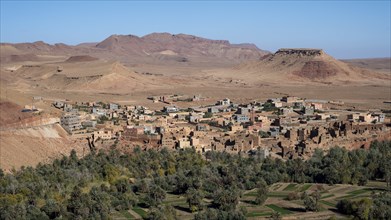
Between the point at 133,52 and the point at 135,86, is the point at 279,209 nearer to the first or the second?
the point at 135,86

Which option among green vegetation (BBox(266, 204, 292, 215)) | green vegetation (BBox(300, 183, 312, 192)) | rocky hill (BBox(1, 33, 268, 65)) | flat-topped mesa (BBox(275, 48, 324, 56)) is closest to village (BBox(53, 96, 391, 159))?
green vegetation (BBox(300, 183, 312, 192))

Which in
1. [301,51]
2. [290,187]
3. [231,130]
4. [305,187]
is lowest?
[290,187]

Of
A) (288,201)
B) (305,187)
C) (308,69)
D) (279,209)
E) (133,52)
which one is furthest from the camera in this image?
(133,52)

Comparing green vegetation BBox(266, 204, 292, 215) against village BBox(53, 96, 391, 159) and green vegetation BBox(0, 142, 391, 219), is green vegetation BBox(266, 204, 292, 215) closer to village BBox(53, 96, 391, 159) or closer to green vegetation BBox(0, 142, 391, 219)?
green vegetation BBox(0, 142, 391, 219)

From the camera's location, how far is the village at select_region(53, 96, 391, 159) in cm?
3756

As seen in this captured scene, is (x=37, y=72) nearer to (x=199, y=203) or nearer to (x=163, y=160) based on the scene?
(x=163, y=160)

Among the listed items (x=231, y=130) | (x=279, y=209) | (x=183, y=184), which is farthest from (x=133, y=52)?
(x=279, y=209)

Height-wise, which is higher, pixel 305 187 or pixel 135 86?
pixel 135 86

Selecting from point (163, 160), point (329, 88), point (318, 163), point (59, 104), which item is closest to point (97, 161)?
point (163, 160)

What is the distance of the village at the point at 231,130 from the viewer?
1479 inches

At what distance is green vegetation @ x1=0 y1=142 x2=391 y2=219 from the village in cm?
229

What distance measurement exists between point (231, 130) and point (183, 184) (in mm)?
14122

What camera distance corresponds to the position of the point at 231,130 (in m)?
42.2

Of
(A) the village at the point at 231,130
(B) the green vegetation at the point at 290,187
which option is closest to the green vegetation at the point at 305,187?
(B) the green vegetation at the point at 290,187
